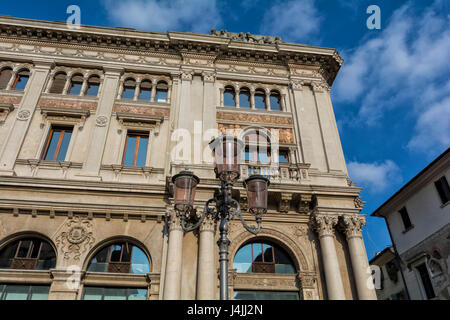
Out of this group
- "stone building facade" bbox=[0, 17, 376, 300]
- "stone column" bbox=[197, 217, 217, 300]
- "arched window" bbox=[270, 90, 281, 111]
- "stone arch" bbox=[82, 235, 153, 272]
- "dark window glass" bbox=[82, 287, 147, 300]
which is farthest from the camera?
"arched window" bbox=[270, 90, 281, 111]

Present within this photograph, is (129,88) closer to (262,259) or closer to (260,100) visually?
(260,100)

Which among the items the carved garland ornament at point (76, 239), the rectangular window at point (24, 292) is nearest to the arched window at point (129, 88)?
the carved garland ornament at point (76, 239)

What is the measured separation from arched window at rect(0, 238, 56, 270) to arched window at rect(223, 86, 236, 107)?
8844 mm

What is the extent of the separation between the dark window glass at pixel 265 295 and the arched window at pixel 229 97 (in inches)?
313

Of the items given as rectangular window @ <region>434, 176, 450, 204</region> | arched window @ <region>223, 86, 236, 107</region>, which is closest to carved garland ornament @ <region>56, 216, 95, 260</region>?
arched window @ <region>223, 86, 236, 107</region>

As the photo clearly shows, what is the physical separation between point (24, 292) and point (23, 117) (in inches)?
258

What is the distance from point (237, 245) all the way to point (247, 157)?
3641mm

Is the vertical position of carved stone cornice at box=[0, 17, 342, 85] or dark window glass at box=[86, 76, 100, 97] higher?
carved stone cornice at box=[0, 17, 342, 85]

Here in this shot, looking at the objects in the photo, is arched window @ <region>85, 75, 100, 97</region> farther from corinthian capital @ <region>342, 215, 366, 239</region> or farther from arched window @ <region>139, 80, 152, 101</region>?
corinthian capital @ <region>342, 215, 366, 239</region>

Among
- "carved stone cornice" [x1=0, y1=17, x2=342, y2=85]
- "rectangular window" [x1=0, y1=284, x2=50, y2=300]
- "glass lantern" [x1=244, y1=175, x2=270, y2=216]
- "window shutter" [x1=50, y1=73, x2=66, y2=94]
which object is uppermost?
"carved stone cornice" [x1=0, y1=17, x2=342, y2=85]

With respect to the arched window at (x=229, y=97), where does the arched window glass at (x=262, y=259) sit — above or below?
below

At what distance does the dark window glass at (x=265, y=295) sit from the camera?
10.5 meters

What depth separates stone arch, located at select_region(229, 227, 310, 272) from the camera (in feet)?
35.9

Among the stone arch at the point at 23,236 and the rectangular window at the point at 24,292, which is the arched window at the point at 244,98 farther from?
the rectangular window at the point at 24,292
